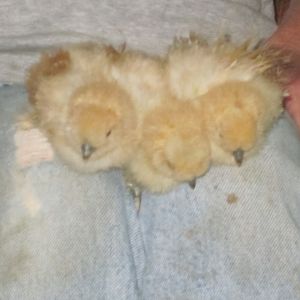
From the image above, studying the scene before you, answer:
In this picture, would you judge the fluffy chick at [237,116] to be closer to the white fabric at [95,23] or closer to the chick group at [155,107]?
the chick group at [155,107]

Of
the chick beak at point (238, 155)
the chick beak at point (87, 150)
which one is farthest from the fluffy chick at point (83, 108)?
the chick beak at point (238, 155)

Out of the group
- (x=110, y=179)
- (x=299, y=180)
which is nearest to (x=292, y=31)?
(x=299, y=180)

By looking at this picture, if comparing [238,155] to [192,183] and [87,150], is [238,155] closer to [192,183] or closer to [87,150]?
[192,183]

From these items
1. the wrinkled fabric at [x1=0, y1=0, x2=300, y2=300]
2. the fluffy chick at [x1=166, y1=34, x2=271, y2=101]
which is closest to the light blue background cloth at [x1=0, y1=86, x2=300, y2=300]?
the wrinkled fabric at [x1=0, y1=0, x2=300, y2=300]

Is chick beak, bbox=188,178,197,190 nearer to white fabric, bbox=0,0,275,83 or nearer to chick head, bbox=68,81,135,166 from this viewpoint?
chick head, bbox=68,81,135,166

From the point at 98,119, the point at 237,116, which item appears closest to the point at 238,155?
the point at 237,116

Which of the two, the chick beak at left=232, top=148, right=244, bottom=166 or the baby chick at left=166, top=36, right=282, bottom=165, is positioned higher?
the baby chick at left=166, top=36, right=282, bottom=165
